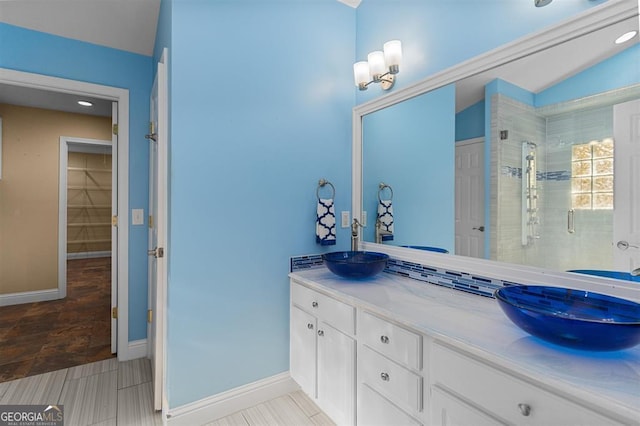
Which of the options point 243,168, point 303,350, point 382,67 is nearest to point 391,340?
point 303,350

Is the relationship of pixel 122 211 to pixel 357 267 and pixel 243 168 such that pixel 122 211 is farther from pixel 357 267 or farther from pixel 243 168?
pixel 357 267

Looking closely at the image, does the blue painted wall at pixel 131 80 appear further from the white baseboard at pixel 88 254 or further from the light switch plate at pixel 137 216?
the white baseboard at pixel 88 254

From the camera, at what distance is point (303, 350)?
181cm

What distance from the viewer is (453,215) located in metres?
1.64

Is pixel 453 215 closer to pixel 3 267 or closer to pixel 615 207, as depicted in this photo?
pixel 615 207

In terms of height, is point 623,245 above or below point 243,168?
below

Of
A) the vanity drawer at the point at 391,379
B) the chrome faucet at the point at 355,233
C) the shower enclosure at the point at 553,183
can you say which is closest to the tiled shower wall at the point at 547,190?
the shower enclosure at the point at 553,183

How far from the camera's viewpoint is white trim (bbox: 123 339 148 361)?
245 centimetres

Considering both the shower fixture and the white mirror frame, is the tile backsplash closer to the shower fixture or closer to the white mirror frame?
the white mirror frame

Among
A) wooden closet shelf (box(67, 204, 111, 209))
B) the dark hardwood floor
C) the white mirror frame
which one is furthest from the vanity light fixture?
wooden closet shelf (box(67, 204, 111, 209))

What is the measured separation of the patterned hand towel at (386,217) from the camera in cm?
202

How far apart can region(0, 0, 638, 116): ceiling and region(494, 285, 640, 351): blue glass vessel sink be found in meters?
0.87

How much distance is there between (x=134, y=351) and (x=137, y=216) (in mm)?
1128

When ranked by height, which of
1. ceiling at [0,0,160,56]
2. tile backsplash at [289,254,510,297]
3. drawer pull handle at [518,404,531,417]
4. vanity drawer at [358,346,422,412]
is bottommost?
vanity drawer at [358,346,422,412]
